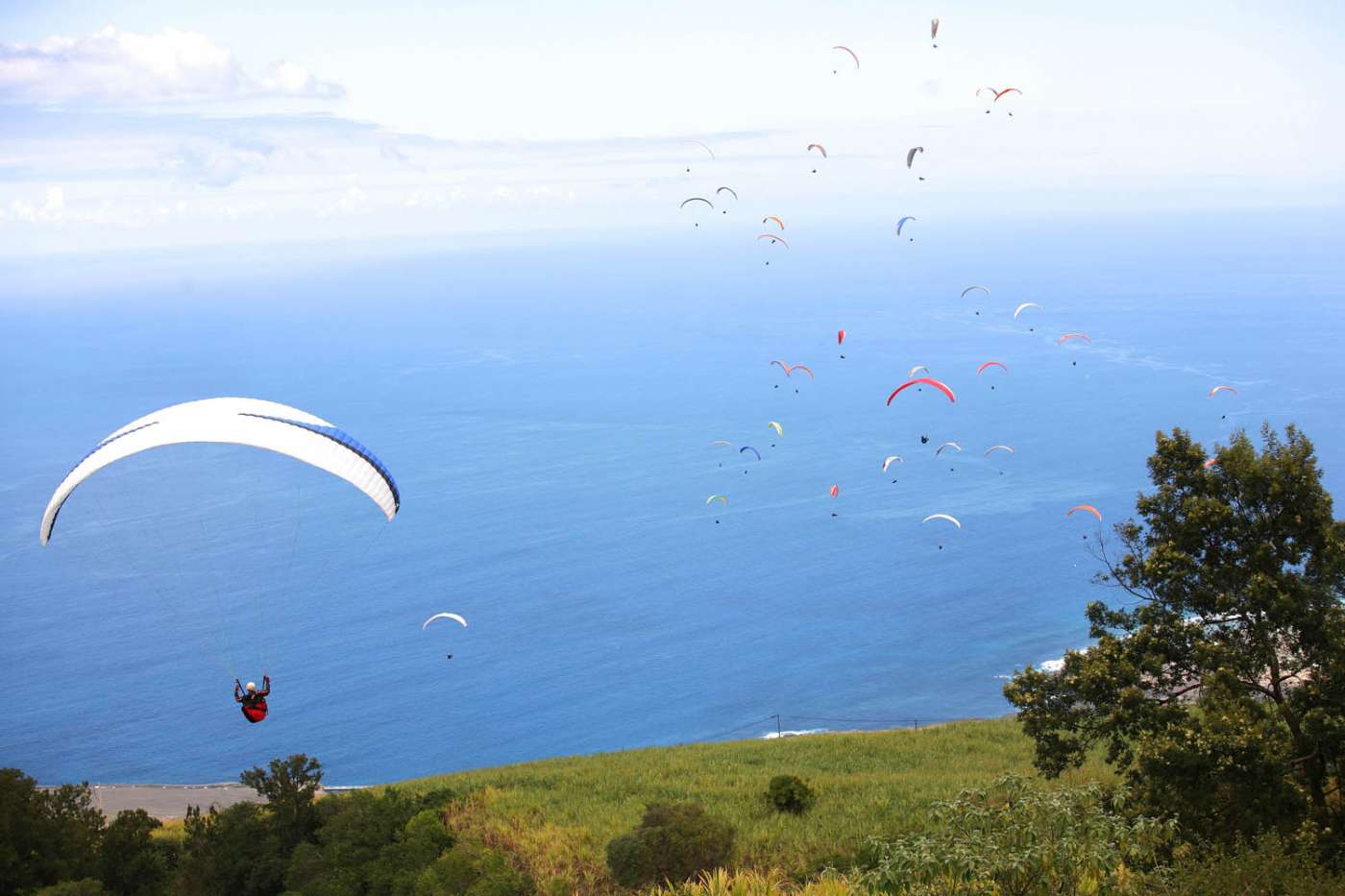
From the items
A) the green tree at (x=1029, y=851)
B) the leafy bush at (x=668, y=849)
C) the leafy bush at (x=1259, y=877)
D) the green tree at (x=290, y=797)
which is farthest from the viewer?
the green tree at (x=290, y=797)

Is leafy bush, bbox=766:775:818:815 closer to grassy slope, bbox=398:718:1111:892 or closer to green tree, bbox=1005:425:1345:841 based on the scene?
grassy slope, bbox=398:718:1111:892

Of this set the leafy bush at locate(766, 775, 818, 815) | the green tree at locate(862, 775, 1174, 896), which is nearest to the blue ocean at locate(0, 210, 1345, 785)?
the leafy bush at locate(766, 775, 818, 815)

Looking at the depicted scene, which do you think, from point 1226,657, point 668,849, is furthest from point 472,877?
point 1226,657

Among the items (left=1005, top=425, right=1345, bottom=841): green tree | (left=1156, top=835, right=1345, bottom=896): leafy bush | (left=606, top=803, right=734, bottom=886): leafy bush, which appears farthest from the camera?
(left=606, top=803, right=734, bottom=886): leafy bush

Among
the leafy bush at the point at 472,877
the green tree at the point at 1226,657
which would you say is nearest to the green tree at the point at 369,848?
the leafy bush at the point at 472,877

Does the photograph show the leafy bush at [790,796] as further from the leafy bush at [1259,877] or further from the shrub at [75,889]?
the shrub at [75,889]

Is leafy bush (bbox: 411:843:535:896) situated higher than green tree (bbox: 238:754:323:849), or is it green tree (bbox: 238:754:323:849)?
green tree (bbox: 238:754:323:849)
